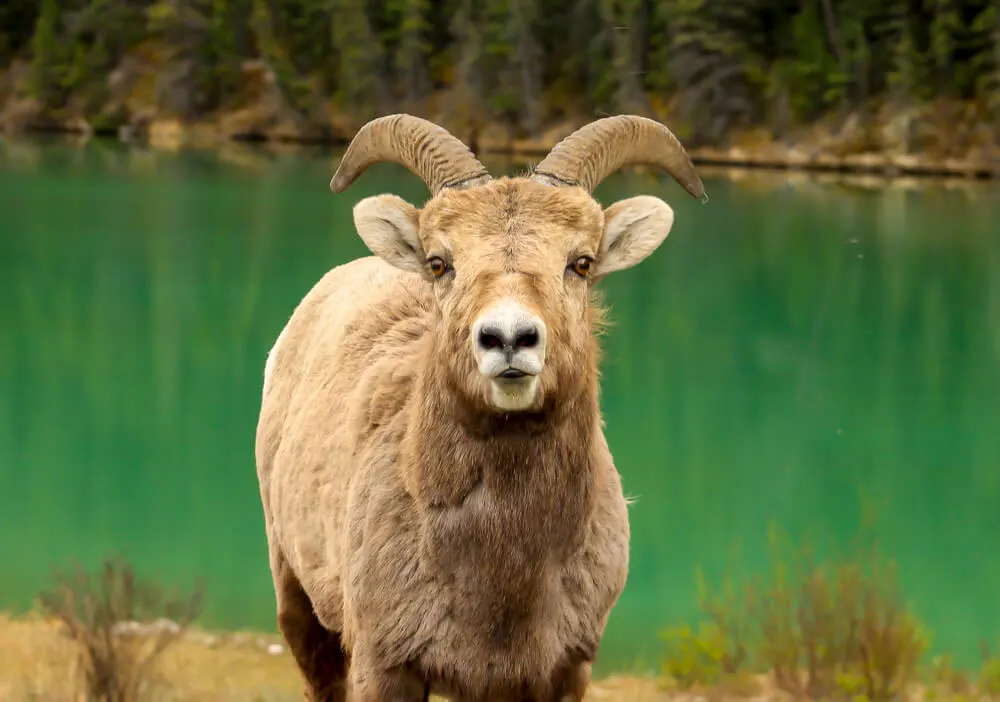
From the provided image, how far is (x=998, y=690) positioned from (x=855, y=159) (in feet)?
130

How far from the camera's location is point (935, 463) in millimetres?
16656

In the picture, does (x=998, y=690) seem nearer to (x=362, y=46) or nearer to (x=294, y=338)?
(x=294, y=338)

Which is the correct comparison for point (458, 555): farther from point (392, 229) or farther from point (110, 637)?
point (110, 637)

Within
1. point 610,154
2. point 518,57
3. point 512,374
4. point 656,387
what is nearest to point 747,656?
point 610,154

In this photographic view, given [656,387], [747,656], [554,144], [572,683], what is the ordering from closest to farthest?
1. [572,683]
2. [747,656]
3. [656,387]
4. [554,144]

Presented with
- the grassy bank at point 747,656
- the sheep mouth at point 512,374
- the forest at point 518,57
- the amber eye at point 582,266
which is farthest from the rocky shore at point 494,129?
the sheep mouth at point 512,374

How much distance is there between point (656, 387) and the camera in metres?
19.3

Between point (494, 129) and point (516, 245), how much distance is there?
157 feet

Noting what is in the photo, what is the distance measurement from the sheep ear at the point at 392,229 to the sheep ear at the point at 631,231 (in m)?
0.68

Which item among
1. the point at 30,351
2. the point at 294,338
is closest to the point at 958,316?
the point at 30,351

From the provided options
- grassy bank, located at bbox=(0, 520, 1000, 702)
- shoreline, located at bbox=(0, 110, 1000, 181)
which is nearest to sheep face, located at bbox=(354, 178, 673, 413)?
grassy bank, located at bbox=(0, 520, 1000, 702)

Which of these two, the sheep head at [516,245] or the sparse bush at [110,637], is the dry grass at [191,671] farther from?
the sheep head at [516,245]

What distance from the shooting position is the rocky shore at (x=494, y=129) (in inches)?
1789

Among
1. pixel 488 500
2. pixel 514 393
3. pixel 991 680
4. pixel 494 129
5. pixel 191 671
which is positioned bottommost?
pixel 191 671
